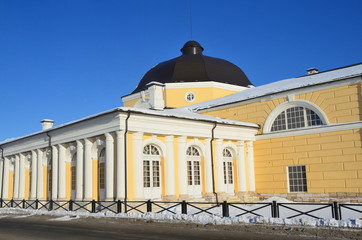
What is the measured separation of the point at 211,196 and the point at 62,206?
7.67 m

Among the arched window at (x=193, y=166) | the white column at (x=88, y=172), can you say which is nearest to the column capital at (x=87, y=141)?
the white column at (x=88, y=172)

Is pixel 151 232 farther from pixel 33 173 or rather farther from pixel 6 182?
pixel 6 182

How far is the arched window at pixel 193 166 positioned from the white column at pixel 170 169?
1.51 m

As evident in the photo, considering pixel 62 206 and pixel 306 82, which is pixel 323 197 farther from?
pixel 62 206

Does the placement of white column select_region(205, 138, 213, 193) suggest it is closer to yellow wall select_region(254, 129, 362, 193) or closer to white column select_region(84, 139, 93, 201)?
yellow wall select_region(254, 129, 362, 193)

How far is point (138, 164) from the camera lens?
17703mm

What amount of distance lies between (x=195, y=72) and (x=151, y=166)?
15352 millimetres

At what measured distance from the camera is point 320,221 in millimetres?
11336

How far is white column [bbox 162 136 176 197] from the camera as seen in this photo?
18.6m

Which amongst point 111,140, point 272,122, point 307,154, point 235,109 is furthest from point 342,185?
point 111,140

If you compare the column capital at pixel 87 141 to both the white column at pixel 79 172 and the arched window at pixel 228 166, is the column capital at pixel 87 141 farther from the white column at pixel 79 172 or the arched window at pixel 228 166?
the arched window at pixel 228 166

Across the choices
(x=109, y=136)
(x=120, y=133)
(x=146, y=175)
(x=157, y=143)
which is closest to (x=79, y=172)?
(x=109, y=136)

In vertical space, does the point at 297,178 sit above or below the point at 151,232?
Result: above

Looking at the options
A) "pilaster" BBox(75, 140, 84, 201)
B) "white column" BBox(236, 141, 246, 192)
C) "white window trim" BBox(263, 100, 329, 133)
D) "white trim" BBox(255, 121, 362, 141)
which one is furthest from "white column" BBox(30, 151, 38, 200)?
"white window trim" BBox(263, 100, 329, 133)
